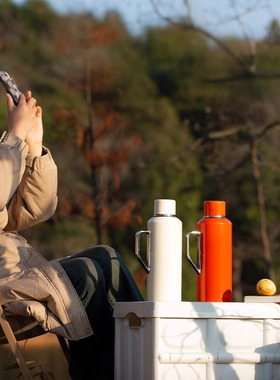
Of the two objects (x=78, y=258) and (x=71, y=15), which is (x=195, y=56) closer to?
(x=71, y=15)

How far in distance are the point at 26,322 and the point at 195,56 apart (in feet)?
24.0

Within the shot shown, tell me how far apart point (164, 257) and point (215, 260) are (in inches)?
5.9

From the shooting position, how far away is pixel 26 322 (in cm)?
273

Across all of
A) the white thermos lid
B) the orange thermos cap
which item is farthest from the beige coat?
the orange thermos cap

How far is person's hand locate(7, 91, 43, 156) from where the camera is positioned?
2865mm

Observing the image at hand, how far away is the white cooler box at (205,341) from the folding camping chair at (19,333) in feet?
0.90

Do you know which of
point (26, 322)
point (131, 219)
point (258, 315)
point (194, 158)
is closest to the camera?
point (258, 315)

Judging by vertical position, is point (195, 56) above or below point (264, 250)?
above

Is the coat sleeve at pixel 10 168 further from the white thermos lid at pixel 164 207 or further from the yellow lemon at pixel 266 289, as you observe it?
the yellow lemon at pixel 266 289

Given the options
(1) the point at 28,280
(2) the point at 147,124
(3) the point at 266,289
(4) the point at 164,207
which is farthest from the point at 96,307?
(2) the point at 147,124

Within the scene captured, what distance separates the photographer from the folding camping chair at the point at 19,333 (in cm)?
267

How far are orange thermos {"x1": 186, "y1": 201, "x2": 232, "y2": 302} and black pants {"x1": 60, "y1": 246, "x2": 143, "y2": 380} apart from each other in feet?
0.72

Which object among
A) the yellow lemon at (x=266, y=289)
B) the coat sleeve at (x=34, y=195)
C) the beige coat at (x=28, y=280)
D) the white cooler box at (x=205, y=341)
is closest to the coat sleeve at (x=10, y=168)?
the beige coat at (x=28, y=280)

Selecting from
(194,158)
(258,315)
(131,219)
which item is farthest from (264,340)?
(194,158)
